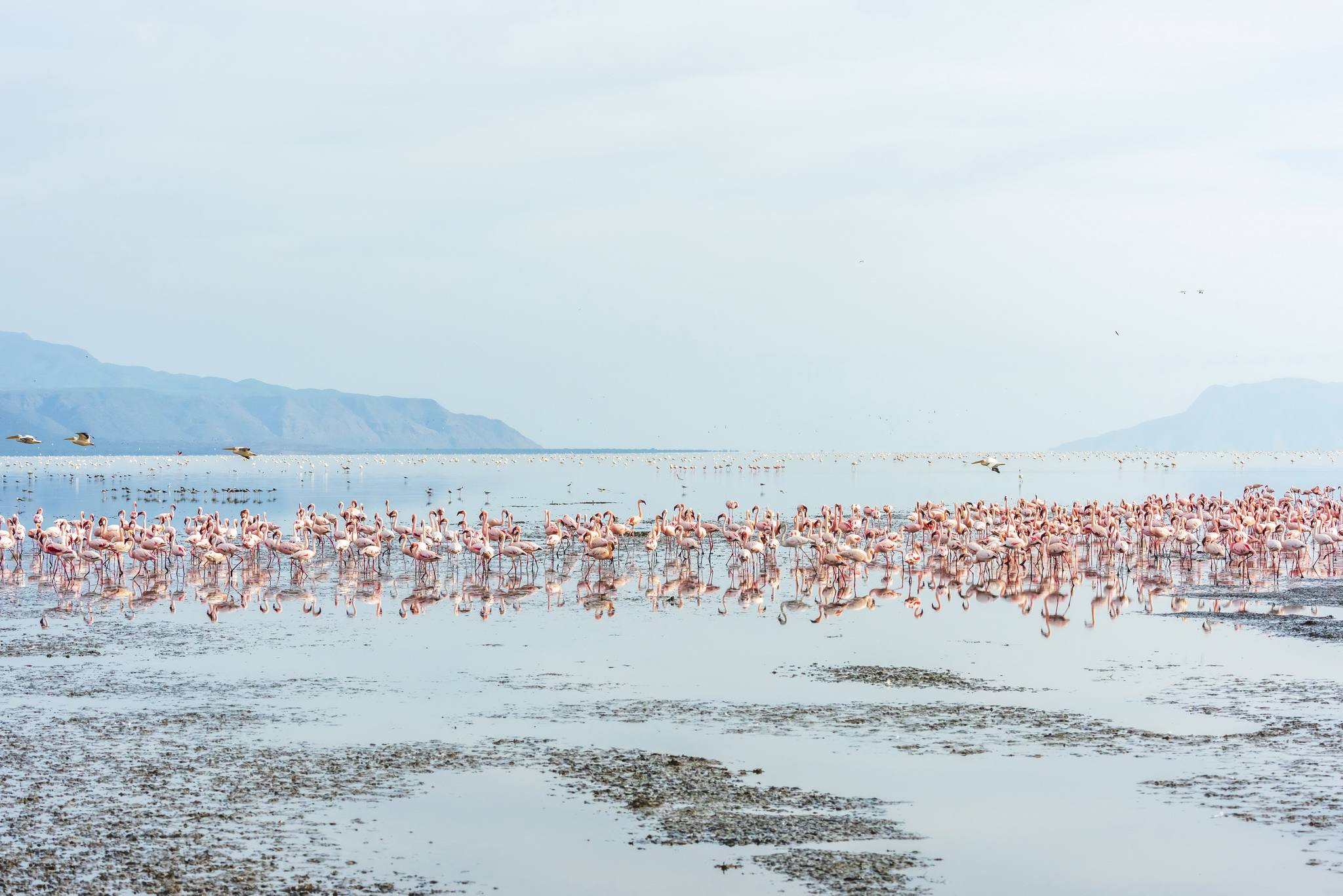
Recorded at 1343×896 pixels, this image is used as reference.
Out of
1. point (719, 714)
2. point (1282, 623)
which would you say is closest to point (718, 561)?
point (1282, 623)

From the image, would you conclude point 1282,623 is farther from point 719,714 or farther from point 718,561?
point 718,561

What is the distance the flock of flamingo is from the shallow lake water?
270mm

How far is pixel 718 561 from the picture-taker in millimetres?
26797

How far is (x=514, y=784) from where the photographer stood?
9641mm

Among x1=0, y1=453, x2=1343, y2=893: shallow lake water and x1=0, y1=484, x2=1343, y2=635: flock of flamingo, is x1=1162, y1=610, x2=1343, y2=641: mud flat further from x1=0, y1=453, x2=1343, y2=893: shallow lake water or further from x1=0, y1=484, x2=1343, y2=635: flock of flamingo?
x1=0, y1=484, x2=1343, y2=635: flock of flamingo

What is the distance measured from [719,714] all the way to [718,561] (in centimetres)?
1491

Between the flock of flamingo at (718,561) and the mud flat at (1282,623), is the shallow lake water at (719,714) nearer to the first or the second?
the mud flat at (1282,623)

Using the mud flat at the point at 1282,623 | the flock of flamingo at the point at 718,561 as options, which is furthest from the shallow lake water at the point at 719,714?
the flock of flamingo at the point at 718,561

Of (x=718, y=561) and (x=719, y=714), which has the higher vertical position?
(x=718, y=561)

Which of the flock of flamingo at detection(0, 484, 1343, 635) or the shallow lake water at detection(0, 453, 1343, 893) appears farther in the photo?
the flock of flamingo at detection(0, 484, 1343, 635)

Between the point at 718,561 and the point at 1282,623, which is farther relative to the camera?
the point at 718,561

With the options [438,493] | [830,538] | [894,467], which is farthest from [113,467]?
[830,538]

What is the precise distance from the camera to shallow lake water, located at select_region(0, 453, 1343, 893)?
805cm

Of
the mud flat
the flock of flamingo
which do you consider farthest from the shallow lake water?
the flock of flamingo
